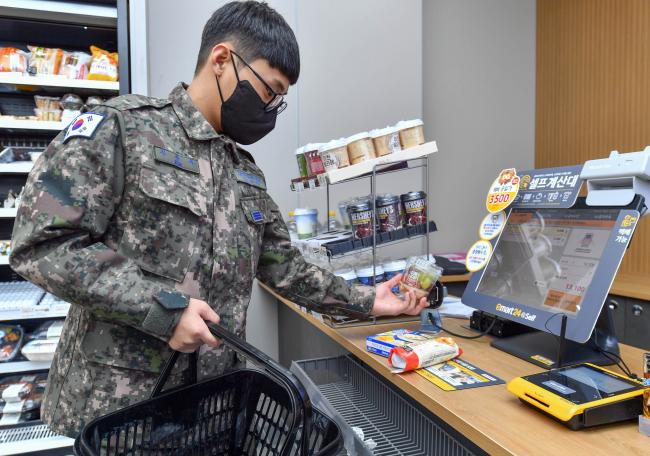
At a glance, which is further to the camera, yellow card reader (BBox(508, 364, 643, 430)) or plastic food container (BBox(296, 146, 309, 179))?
plastic food container (BBox(296, 146, 309, 179))

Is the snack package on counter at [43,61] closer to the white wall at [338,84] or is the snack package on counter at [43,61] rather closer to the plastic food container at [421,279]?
the white wall at [338,84]

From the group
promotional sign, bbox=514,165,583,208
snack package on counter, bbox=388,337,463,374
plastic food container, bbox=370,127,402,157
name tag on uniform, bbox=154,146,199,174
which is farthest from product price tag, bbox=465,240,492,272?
name tag on uniform, bbox=154,146,199,174

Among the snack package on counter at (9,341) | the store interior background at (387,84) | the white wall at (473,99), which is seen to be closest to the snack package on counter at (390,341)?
the store interior background at (387,84)

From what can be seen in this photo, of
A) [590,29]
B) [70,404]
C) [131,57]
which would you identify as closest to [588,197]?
[70,404]

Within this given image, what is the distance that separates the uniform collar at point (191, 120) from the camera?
1231mm

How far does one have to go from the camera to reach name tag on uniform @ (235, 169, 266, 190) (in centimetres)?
133

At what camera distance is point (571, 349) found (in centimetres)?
116

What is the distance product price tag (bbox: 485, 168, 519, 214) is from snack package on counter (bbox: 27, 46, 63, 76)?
83.8 inches

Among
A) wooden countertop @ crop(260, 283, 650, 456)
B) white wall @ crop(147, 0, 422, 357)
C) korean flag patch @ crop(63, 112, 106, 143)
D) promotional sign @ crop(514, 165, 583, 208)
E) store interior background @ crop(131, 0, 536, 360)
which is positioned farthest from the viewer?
white wall @ crop(147, 0, 422, 357)

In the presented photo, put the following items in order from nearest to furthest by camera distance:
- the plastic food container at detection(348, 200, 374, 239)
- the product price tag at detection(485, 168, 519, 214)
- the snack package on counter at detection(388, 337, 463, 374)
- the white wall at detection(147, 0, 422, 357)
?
1. the snack package on counter at detection(388, 337, 463, 374)
2. the product price tag at detection(485, 168, 519, 214)
3. the plastic food container at detection(348, 200, 374, 239)
4. the white wall at detection(147, 0, 422, 357)

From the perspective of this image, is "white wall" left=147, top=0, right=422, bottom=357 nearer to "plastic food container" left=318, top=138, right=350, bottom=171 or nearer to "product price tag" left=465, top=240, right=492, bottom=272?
"plastic food container" left=318, top=138, right=350, bottom=171

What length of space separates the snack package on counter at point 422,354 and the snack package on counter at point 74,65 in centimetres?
206

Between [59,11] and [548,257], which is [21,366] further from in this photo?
[548,257]

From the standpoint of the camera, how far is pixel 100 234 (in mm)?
1065
